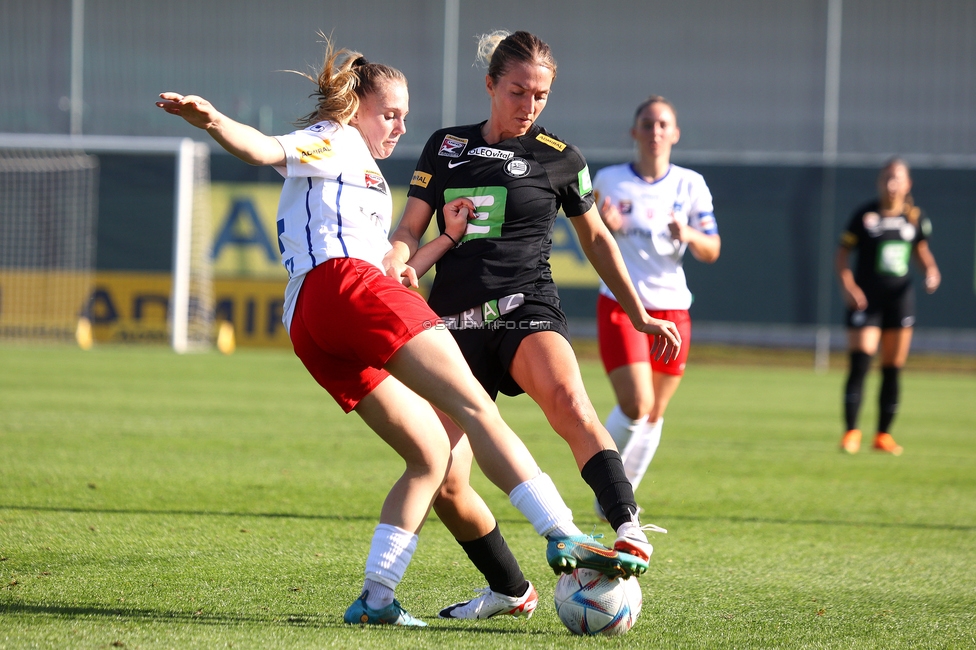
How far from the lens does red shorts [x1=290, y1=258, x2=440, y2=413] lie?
3152 millimetres

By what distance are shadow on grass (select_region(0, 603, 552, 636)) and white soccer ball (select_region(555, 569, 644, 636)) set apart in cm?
12

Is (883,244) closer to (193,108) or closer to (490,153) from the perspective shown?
(490,153)

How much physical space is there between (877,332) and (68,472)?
6456 mm

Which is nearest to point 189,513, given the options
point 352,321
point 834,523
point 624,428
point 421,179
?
point 624,428

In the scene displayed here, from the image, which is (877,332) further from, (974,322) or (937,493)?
(974,322)

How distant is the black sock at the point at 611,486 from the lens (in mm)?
3283

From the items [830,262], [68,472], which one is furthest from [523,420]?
[830,262]

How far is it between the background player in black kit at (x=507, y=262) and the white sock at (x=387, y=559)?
9.2 inches

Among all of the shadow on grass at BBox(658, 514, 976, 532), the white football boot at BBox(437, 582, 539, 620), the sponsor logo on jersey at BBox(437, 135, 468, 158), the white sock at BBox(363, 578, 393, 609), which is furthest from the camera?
the shadow on grass at BBox(658, 514, 976, 532)

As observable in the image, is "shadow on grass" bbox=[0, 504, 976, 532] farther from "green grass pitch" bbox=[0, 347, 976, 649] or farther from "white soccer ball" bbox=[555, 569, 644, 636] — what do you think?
"white soccer ball" bbox=[555, 569, 644, 636]

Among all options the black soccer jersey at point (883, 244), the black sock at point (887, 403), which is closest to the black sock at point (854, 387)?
the black sock at point (887, 403)

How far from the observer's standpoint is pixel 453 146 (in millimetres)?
3861

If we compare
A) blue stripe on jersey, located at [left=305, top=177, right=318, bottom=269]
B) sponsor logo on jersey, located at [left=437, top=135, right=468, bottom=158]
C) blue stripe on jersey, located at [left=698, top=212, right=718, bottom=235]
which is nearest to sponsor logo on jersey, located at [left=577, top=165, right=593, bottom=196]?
sponsor logo on jersey, located at [left=437, top=135, right=468, bottom=158]

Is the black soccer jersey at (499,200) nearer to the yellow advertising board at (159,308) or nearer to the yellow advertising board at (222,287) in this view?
the yellow advertising board at (222,287)
